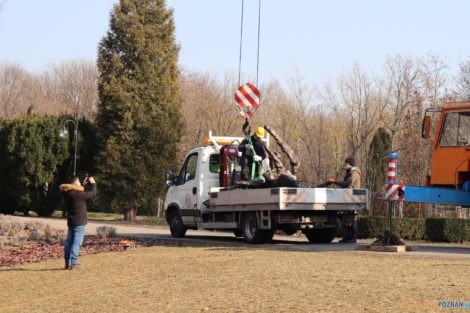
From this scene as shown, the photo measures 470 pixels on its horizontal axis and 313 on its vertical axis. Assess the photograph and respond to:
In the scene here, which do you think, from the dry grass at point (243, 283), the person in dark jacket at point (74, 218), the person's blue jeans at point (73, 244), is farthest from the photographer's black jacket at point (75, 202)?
the dry grass at point (243, 283)

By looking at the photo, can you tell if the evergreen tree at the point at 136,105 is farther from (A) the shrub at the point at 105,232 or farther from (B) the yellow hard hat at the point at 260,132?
(B) the yellow hard hat at the point at 260,132

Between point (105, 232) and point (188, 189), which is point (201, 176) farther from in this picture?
point (105, 232)

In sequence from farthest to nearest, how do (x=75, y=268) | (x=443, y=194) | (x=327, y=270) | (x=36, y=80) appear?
(x=36, y=80) → (x=443, y=194) → (x=75, y=268) → (x=327, y=270)

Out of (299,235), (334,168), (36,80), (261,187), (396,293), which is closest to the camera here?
(396,293)

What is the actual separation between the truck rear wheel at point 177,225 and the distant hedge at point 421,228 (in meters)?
5.20

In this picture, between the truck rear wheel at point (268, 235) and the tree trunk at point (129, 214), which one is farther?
the tree trunk at point (129, 214)

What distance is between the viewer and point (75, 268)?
14.9m

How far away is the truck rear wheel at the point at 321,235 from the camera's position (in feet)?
66.2

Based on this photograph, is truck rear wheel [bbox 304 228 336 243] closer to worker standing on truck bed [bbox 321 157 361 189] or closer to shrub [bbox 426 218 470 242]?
worker standing on truck bed [bbox 321 157 361 189]

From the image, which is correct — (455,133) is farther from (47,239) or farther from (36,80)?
(36,80)

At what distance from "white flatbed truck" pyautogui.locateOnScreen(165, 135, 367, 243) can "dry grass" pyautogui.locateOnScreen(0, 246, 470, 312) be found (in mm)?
2386

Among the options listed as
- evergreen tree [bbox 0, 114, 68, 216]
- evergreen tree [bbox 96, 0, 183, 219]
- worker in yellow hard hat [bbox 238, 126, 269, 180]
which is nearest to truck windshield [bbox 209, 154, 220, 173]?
worker in yellow hard hat [bbox 238, 126, 269, 180]

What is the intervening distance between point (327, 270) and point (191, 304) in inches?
127

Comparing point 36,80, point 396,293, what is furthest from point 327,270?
point 36,80
